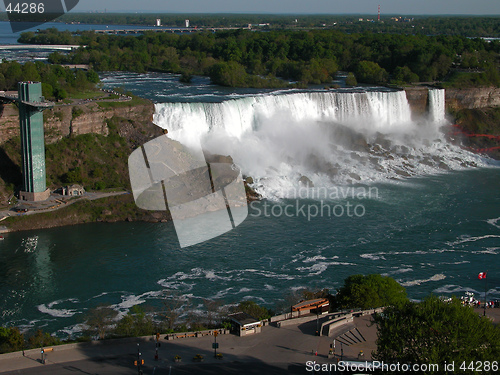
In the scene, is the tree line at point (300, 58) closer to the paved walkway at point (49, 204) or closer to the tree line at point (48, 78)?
the tree line at point (48, 78)

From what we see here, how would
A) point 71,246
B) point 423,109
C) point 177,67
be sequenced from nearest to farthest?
point 71,246 → point 423,109 → point 177,67

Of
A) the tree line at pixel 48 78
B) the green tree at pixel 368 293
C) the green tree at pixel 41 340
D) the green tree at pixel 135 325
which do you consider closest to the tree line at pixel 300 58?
the tree line at pixel 48 78

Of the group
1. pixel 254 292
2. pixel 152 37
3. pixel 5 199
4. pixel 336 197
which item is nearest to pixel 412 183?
pixel 336 197

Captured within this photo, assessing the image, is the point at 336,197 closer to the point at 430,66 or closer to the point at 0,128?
the point at 0,128

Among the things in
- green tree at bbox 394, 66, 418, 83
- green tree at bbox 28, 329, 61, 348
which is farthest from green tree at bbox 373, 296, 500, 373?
green tree at bbox 394, 66, 418, 83

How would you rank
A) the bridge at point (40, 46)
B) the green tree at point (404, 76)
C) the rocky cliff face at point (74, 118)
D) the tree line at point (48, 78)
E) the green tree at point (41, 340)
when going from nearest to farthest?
the green tree at point (41, 340) < the rocky cliff face at point (74, 118) < the tree line at point (48, 78) < the green tree at point (404, 76) < the bridge at point (40, 46)

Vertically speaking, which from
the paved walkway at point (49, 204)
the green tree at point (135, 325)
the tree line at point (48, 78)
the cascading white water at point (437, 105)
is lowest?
the green tree at point (135, 325)

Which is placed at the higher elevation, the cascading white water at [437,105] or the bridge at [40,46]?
the bridge at [40,46]
